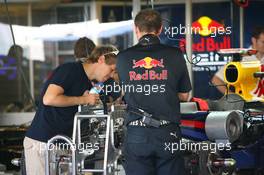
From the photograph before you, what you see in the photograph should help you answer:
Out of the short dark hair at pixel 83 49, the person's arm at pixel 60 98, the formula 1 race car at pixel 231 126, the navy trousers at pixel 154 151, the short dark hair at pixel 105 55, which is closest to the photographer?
the navy trousers at pixel 154 151

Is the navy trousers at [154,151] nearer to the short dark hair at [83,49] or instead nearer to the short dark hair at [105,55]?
the short dark hair at [105,55]

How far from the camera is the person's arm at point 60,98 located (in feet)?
13.9

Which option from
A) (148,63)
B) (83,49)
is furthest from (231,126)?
(83,49)

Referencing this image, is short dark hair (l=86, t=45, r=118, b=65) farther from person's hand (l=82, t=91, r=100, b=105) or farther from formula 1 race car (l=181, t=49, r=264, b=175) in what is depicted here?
formula 1 race car (l=181, t=49, r=264, b=175)

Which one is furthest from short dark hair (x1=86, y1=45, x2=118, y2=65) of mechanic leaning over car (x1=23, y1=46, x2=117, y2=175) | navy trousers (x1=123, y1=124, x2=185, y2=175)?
navy trousers (x1=123, y1=124, x2=185, y2=175)

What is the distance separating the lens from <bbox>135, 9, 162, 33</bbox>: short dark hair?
4.08 meters

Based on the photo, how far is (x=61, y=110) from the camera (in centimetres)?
445

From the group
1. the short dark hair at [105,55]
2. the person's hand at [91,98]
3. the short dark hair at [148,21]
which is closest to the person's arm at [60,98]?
the person's hand at [91,98]

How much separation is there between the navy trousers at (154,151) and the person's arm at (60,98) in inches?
14.5

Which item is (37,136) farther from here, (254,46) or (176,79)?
(254,46)

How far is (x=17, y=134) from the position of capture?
7.11 m

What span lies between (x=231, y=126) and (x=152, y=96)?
850 millimetres

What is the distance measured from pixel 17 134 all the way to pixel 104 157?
301 centimetres

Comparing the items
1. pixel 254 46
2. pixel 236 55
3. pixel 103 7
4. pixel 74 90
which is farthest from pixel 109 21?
pixel 74 90
